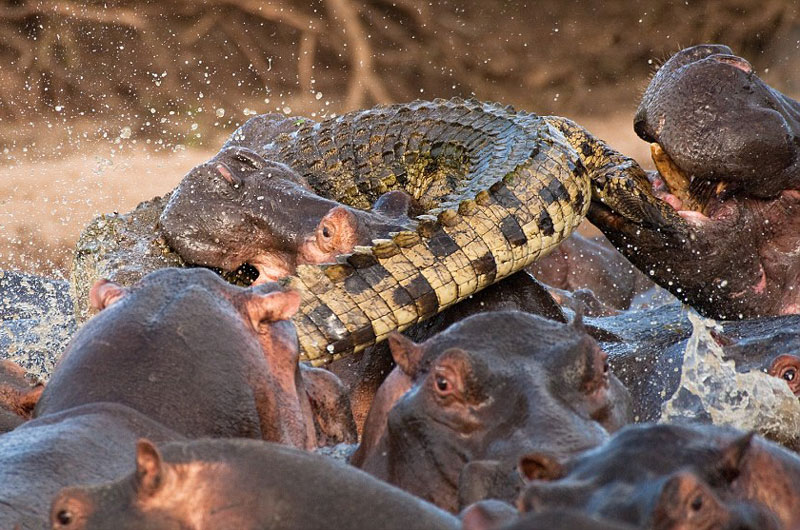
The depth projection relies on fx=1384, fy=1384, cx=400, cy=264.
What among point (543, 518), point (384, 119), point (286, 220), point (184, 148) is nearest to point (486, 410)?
point (543, 518)

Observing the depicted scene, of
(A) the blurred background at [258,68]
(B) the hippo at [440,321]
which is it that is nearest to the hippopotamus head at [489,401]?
(B) the hippo at [440,321]

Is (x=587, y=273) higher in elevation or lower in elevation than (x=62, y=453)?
higher

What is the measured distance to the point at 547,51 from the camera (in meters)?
9.12

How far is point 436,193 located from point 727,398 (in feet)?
5.09

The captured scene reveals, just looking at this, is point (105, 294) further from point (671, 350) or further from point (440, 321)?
point (671, 350)


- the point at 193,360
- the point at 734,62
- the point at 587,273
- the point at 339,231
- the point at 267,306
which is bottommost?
the point at 193,360

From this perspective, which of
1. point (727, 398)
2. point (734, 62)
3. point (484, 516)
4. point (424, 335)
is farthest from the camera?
point (734, 62)

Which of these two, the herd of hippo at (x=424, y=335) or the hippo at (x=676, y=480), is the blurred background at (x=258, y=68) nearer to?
the herd of hippo at (x=424, y=335)

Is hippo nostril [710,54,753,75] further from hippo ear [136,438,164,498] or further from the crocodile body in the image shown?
hippo ear [136,438,164,498]

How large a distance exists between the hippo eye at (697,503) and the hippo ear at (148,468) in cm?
52

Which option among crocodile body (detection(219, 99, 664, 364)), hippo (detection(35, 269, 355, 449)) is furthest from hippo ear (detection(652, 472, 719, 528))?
crocodile body (detection(219, 99, 664, 364))

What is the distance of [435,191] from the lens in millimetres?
4082

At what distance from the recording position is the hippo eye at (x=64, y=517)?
1415 millimetres

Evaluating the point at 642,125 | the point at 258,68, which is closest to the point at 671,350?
the point at 642,125
